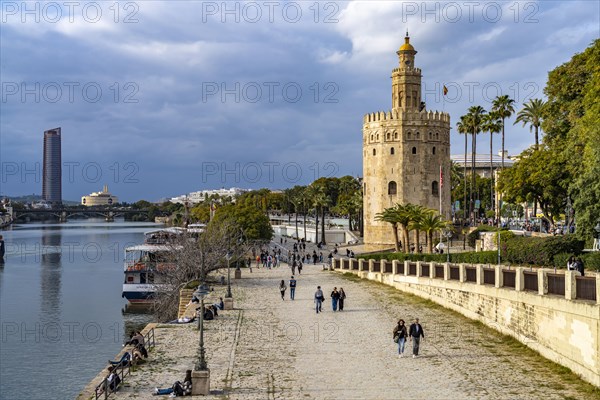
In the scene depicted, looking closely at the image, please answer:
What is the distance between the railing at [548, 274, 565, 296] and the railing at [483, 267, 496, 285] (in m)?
4.84

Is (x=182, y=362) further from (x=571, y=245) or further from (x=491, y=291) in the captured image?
(x=571, y=245)

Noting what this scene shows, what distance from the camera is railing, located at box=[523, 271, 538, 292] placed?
22.5m

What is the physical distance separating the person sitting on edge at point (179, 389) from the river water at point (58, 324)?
36.8 ft

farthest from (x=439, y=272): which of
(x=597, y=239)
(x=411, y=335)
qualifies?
(x=411, y=335)

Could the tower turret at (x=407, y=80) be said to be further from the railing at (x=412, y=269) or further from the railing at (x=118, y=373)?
the railing at (x=118, y=373)

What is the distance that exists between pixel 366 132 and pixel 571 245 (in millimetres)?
37115

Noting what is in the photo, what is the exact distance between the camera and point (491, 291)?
25766 mm

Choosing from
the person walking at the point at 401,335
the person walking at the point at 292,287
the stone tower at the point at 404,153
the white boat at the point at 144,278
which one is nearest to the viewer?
the person walking at the point at 401,335

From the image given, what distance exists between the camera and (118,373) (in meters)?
19.6

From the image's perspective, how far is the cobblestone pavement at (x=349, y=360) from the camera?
17906 mm

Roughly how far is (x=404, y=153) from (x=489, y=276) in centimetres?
3999

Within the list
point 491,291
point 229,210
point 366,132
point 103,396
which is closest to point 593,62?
point 491,291

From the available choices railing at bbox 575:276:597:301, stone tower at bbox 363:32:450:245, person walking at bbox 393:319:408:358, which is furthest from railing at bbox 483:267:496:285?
stone tower at bbox 363:32:450:245

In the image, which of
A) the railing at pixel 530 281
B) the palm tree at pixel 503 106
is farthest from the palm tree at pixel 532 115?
the railing at pixel 530 281
